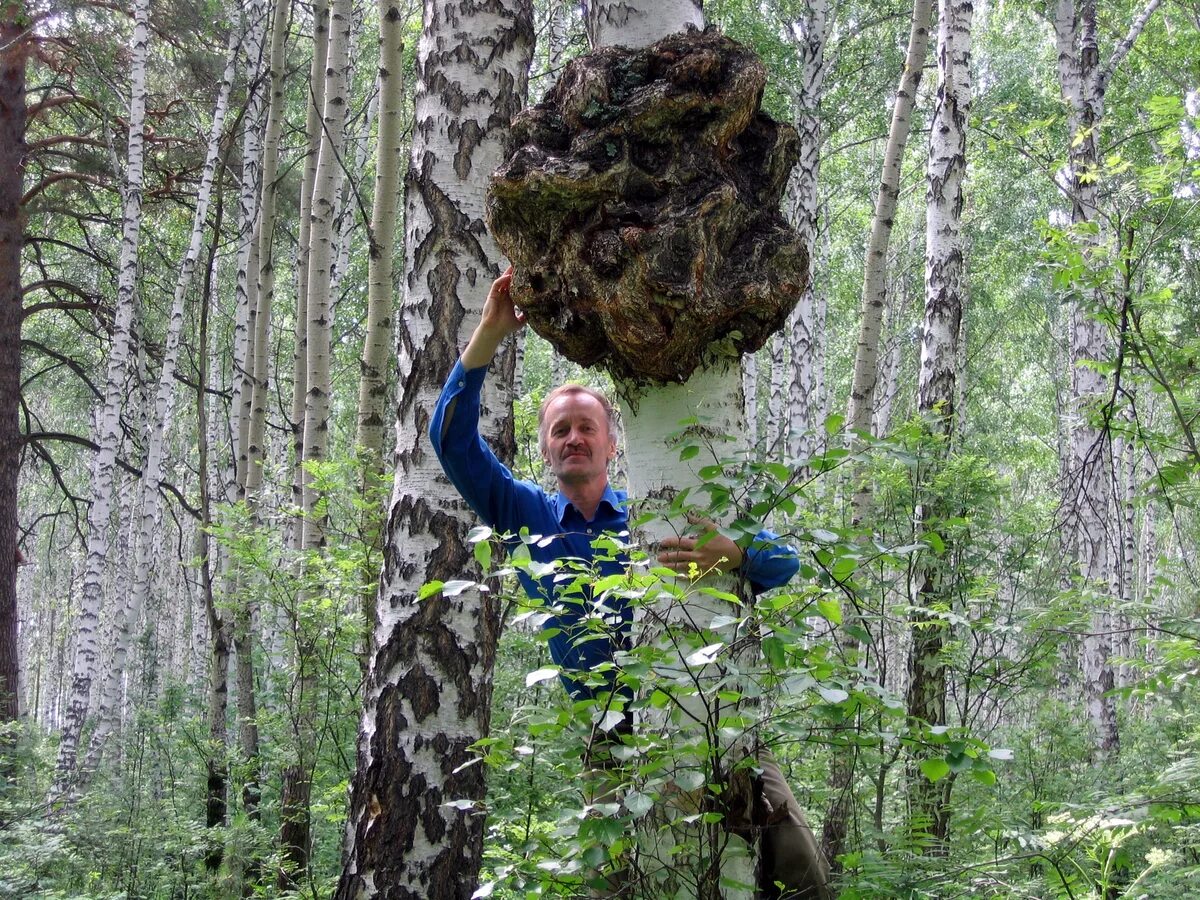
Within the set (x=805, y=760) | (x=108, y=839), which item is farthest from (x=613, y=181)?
(x=108, y=839)

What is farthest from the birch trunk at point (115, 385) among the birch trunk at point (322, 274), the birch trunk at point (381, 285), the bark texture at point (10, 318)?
the birch trunk at point (381, 285)

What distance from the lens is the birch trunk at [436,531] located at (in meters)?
3.06

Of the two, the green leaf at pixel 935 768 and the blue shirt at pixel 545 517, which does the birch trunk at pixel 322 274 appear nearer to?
the blue shirt at pixel 545 517

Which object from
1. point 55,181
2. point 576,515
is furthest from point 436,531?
point 55,181

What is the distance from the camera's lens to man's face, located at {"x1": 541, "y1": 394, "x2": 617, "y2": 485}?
2.63m

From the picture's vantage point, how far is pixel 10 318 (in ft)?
33.7

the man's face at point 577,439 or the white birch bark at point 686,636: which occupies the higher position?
the man's face at point 577,439

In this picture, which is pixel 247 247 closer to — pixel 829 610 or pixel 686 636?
pixel 686 636

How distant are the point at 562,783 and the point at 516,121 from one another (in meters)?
2.16

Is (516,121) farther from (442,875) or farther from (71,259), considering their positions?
(71,259)

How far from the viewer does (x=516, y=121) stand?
6.70 ft

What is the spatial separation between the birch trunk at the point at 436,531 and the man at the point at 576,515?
582 millimetres

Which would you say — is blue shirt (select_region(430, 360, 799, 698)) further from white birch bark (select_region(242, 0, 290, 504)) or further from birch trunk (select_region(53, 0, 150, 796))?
birch trunk (select_region(53, 0, 150, 796))

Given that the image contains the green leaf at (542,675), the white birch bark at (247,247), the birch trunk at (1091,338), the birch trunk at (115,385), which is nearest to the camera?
the green leaf at (542,675)
